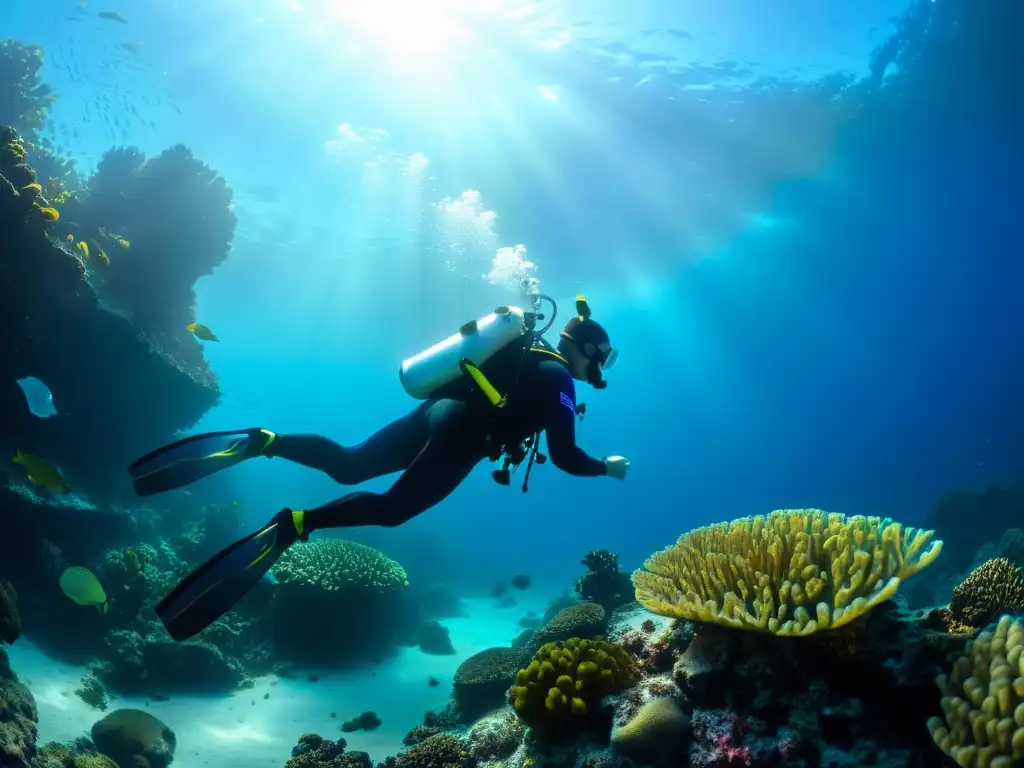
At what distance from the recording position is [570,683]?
13.0 ft

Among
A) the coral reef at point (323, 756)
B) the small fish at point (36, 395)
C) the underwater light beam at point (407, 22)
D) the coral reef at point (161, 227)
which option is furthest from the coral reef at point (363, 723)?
the underwater light beam at point (407, 22)

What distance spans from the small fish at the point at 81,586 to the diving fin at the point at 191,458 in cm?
322

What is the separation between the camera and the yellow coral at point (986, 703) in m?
2.19

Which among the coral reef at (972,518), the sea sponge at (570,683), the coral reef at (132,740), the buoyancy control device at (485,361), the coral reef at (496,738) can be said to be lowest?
the coral reef at (132,740)

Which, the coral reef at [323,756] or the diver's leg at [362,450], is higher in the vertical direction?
the diver's leg at [362,450]

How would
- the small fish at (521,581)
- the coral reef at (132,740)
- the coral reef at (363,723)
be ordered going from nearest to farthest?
the coral reef at (132,740) → the coral reef at (363,723) → the small fish at (521,581)

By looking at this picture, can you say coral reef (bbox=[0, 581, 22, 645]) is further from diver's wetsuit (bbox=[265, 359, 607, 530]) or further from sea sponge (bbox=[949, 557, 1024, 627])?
sea sponge (bbox=[949, 557, 1024, 627])

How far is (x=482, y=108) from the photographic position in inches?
844

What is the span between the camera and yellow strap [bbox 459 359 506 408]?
4.54m

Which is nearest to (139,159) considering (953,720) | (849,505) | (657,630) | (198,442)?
(198,442)

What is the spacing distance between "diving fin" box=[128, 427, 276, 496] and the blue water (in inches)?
709

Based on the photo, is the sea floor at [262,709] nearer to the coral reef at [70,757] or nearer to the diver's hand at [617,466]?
the coral reef at [70,757]

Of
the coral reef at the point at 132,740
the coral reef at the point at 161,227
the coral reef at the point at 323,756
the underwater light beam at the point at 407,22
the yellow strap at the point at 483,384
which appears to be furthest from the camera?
the underwater light beam at the point at 407,22

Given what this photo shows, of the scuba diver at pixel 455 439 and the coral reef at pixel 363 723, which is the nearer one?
the scuba diver at pixel 455 439
